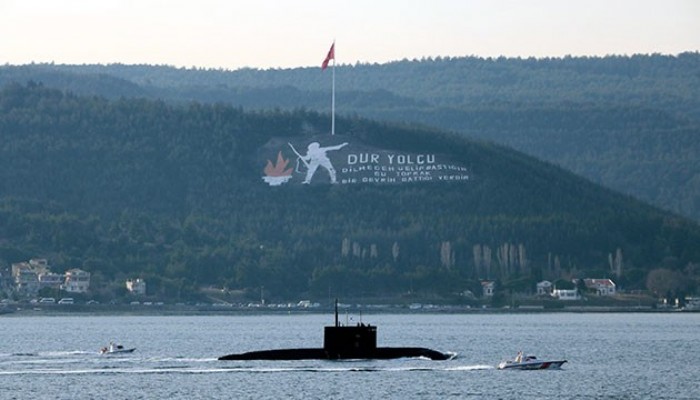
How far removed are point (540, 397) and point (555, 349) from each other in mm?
45340

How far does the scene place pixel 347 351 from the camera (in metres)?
131

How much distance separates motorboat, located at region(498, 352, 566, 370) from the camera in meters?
130

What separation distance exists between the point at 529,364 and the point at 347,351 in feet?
35.6

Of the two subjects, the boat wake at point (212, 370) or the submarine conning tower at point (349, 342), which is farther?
the submarine conning tower at point (349, 342)

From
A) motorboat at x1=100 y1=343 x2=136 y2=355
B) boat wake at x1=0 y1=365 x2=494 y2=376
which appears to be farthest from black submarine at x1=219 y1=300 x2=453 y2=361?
motorboat at x1=100 y1=343 x2=136 y2=355

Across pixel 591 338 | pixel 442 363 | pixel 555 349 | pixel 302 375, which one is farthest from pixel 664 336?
pixel 302 375

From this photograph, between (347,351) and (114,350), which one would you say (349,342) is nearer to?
(347,351)

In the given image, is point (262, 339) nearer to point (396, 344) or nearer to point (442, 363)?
point (396, 344)

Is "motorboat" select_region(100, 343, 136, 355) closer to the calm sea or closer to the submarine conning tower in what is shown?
the calm sea

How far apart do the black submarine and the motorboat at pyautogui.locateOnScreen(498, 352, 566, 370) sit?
19.6 feet

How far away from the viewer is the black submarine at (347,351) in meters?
130

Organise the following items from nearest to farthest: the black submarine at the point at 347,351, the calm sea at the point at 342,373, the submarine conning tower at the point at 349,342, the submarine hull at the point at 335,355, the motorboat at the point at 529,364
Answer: the calm sea at the point at 342,373, the submarine conning tower at the point at 349,342, the black submarine at the point at 347,351, the motorboat at the point at 529,364, the submarine hull at the point at 335,355

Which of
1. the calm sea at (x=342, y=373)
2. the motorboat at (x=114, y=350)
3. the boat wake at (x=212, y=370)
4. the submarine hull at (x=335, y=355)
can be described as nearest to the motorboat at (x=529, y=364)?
the calm sea at (x=342, y=373)

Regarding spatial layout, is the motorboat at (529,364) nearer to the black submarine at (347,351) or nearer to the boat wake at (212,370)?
the boat wake at (212,370)
